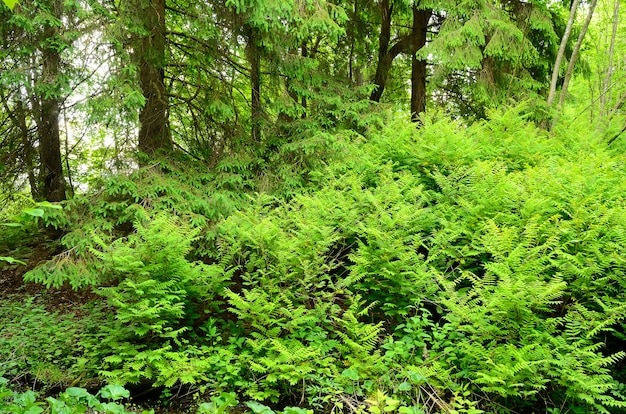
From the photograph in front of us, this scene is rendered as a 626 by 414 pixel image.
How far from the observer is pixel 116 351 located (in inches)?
146

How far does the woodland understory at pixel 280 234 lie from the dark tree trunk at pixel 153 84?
32 millimetres

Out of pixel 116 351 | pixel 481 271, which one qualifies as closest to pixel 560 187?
pixel 481 271

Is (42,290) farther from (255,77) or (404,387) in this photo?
(404,387)

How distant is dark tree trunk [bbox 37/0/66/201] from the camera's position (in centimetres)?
444

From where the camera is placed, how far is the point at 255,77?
6105 mm

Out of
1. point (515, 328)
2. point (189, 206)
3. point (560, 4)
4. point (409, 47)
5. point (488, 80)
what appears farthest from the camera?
point (409, 47)

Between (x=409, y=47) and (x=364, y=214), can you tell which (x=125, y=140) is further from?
(x=409, y=47)

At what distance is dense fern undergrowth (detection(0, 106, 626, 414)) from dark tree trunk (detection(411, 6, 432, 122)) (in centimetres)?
404

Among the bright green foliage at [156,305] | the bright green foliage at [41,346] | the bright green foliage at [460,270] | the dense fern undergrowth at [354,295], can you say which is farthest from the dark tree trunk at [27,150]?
the bright green foliage at [460,270]

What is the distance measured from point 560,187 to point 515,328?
196 centimetres

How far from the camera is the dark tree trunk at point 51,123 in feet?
14.6

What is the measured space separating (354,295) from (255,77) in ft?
12.5

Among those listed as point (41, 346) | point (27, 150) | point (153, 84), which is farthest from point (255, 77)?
point (41, 346)

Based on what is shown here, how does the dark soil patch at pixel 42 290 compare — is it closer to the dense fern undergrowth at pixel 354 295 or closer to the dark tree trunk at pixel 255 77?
the dense fern undergrowth at pixel 354 295
